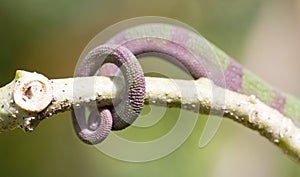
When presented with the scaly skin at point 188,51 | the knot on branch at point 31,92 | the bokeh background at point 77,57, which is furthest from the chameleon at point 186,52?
the bokeh background at point 77,57

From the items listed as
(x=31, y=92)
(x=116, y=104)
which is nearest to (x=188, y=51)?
(x=116, y=104)

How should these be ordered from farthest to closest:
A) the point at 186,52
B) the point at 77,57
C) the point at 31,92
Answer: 1. the point at 77,57
2. the point at 186,52
3. the point at 31,92

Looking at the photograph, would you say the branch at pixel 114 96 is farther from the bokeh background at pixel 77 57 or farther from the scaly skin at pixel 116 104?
the bokeh background at pixel 77 57

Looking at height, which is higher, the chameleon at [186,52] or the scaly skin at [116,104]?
the chameleon at [186,52]

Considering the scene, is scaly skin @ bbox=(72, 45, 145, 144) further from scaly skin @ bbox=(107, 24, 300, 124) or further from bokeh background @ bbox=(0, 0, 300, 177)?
bokeh background @ bbox=(0, 0, 300, 177)

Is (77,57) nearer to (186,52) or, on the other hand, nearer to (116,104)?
(186,52)
